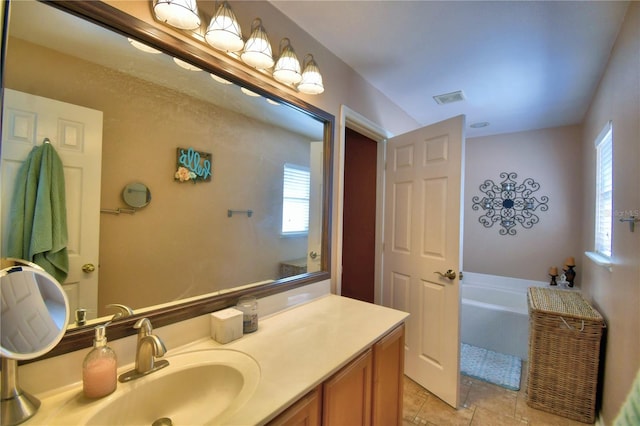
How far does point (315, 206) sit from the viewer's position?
179 centimetres

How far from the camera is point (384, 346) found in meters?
1.29

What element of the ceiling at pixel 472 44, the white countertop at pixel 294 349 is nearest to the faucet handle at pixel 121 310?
the white countertop at pixel 294 349

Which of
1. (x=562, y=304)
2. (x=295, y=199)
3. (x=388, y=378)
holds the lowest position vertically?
(x=388, y=378)

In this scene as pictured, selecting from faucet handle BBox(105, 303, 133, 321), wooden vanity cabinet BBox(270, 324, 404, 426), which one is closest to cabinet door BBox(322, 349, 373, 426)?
wooden vanity cabinet BBox(270, 324, 404, 426)

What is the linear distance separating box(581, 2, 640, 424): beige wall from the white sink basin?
5.52 ft

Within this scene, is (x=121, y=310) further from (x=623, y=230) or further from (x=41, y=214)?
(x=623, y=230)

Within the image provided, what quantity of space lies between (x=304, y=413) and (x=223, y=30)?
4.61ft

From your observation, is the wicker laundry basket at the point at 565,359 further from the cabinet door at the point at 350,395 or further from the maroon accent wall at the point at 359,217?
the cabinet door at the point at 350,395

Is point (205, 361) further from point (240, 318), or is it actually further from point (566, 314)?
point (566, 314)

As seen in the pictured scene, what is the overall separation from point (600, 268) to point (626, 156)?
3.48 feet

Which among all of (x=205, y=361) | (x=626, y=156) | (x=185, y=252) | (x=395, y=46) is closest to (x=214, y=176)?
(x=185, y=252)

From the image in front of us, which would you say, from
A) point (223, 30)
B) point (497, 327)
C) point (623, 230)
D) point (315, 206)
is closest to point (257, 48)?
point (223, 30)

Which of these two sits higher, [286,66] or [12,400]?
[286,66]

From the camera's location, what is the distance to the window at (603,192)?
2.05m
